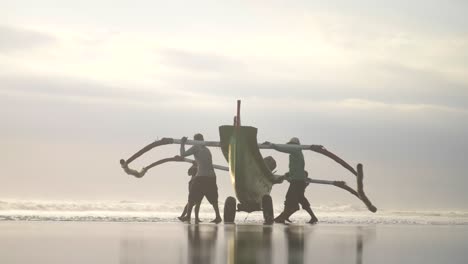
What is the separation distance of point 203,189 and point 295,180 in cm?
255

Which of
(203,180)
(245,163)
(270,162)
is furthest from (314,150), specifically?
(203,180)

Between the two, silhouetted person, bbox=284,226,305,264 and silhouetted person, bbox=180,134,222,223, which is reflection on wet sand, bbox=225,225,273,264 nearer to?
silhouetted person, bbox=284,226,305,264

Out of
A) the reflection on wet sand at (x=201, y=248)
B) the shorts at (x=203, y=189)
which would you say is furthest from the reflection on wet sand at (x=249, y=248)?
the shorts at (x=203, y=189)

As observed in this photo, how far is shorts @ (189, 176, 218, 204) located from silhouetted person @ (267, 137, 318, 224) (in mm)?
1935

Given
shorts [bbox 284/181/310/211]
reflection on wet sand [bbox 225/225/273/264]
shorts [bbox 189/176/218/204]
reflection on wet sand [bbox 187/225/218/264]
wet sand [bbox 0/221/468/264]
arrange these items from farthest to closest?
1. shorts [bbox 284/181/310/211]
2. shorts [bbox 189/176/218/204]
3. wet sand [bbox 0/221/468/264]
4. reflection on wet sand [bbox 225/225/273/264]
5. reflection on wet sand [bbox 187/225/218/264]

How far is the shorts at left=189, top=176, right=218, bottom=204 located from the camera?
25.2 m

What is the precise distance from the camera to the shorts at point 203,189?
82.8 feet

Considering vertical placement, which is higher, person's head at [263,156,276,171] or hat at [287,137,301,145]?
hat at [287,137,301,145]

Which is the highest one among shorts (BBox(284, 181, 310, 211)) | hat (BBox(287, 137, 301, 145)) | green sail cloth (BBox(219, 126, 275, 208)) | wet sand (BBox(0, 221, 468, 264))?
hat (BBox(287, 137, 301, 145))

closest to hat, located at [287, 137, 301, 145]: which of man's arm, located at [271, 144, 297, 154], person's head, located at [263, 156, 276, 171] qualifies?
man's arm, located at [271, 144, 297, 154]

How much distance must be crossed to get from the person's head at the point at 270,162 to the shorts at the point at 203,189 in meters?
2.11

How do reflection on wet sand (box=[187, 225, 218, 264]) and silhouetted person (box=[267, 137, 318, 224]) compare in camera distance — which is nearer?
reflection on wet sand (box=[187, 225, 218, 264])

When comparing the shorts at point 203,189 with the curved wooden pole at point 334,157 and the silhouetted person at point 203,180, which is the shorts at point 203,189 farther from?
the curved wooden pole at point 334,157

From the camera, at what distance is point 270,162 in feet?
88.9
